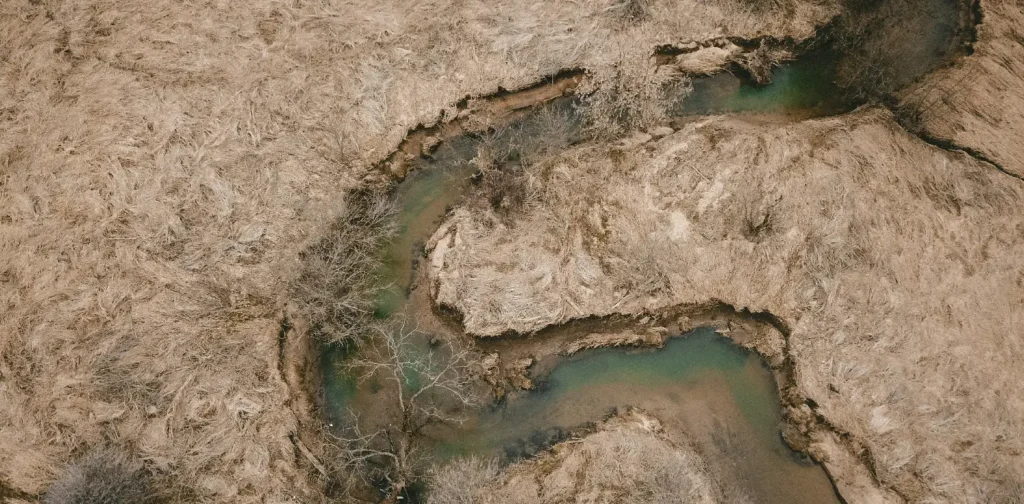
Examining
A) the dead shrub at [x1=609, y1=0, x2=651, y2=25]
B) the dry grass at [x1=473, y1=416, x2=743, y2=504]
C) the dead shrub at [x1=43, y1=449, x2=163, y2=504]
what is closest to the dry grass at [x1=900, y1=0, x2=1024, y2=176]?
the dead shrub at [x1=609, y1=0, x2=651, y2=25]

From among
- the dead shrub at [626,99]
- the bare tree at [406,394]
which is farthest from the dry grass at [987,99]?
the bare tree at [406,394]

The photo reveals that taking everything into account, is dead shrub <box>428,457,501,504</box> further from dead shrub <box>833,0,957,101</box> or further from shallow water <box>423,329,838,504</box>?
dead shrub <box>833,0,957,101</box>

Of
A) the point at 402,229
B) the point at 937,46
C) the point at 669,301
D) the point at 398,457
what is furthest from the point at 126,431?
the point at 937,46

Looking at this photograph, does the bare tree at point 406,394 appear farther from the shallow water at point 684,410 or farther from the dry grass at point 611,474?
the dry grass at point 611,474

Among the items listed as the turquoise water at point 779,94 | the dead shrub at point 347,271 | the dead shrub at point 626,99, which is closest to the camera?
the dead shrub at point 347,271

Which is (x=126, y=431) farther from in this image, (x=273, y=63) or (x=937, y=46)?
(x=937, y=46)

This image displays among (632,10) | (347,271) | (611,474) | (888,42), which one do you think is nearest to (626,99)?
(632,10)

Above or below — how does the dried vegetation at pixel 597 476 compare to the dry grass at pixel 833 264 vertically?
below

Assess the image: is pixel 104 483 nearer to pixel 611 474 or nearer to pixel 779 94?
pixel 611 474
